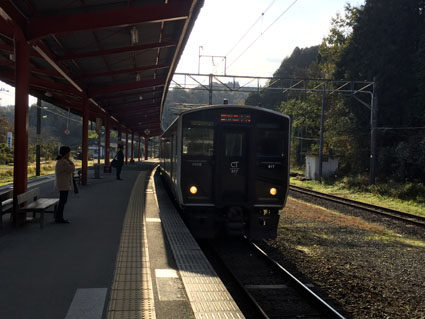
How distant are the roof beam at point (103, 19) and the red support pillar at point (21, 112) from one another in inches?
12.6

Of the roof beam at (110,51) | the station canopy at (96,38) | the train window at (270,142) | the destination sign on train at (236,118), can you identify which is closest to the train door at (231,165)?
the destination sign on train at (236,118)

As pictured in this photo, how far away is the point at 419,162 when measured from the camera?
75.6 feet

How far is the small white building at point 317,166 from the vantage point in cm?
2892

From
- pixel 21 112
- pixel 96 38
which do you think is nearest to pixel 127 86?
pixel 96 38

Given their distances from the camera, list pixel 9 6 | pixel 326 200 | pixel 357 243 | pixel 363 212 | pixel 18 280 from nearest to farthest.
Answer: pixel 18 280 < pixel 9 6 < pixel 357 243 < pixel 363 212 < pixel 326 200

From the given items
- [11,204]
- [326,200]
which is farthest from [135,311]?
[326,200]

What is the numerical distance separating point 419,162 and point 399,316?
20579 millimetres

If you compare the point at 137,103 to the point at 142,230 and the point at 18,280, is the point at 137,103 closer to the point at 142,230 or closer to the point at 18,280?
the point at 142,230

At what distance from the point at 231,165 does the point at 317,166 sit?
2210cm

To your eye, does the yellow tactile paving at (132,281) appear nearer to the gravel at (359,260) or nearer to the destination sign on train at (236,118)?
the gravel at (359,260)

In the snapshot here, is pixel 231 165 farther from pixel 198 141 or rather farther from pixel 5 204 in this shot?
pixel 5 204

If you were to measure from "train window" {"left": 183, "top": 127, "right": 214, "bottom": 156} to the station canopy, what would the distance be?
101 inches

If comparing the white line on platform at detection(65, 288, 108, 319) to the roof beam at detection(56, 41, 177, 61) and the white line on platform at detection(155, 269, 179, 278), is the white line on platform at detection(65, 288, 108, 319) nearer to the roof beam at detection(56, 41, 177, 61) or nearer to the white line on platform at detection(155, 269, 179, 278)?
the white line on platform at detection(155, 269, 179, 278)

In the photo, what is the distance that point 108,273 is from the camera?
5.22 metres
